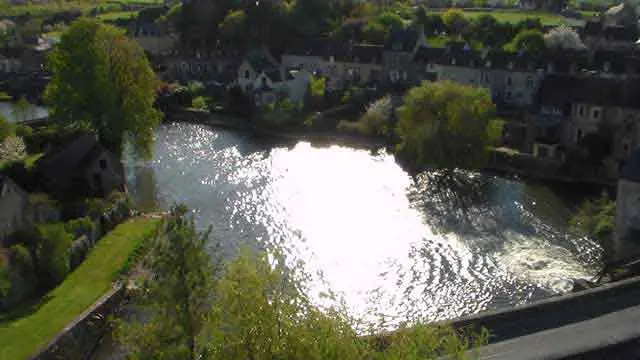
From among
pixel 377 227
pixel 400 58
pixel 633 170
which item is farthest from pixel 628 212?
pixel 400 58

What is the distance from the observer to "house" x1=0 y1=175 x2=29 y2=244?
3559cm

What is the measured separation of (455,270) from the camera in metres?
36.2

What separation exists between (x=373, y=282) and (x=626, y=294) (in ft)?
37.4

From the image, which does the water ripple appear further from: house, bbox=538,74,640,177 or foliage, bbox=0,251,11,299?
foliage, bbox=0,251,11,299

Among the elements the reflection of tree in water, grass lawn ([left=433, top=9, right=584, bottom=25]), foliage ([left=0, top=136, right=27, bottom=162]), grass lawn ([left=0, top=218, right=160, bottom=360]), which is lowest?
the reflection of tree in water

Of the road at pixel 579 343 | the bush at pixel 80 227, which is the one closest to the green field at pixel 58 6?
the bush at pixel 80 227

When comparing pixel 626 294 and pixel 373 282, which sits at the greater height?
pixel 626 294

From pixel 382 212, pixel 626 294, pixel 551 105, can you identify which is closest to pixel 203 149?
pixel 382 212

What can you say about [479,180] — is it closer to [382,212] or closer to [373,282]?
[382,212]

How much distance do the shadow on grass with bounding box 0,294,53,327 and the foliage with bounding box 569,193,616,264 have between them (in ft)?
78.8

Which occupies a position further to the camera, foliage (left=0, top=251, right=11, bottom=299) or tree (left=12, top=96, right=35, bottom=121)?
tree (left=12, top=96, right=35, bottom=121)

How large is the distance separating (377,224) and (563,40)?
4402 centimetres

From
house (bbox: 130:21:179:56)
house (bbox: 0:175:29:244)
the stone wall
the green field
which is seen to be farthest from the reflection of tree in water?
the green field

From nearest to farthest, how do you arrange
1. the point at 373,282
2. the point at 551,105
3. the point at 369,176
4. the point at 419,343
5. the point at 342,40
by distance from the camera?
the point at 419,343 → the point at 373,282 → the point at 369,176 → the point at 551,105 → the point at 342,40
